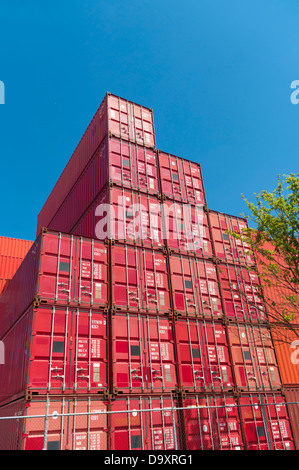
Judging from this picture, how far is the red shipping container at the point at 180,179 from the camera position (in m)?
16.4

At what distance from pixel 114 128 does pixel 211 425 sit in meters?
13.4

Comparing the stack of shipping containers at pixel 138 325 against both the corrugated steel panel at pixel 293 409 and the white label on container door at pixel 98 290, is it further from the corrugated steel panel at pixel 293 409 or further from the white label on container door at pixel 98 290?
the corrugated steel panel at pixel 293 409

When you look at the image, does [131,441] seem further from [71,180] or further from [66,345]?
[71,180]

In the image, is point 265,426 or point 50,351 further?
point 265,426

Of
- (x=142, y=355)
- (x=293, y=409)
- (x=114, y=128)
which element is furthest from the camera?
(x=114, y=128)

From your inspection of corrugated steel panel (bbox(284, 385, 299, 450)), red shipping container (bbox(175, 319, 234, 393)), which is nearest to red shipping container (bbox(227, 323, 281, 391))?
red shipping container (bbox(175, 319, 234, 393))

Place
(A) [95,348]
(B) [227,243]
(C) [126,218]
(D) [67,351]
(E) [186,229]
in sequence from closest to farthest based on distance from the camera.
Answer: (D) [67,351] → (A) [95,348] → (C) [126,218] → (E) [186,229] → (B) [227,243]

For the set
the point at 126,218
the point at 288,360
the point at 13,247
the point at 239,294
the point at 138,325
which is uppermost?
the point at 13,247

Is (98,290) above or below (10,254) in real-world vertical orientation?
below

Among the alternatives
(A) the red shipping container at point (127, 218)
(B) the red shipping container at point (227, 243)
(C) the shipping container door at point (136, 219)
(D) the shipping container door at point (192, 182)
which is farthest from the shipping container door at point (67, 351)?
(D) the shipping container door at point (192, 182)

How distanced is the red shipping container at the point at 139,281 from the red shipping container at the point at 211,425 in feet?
10.9

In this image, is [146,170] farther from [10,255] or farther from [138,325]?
[10,255]

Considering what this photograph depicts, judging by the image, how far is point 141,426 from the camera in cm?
1027

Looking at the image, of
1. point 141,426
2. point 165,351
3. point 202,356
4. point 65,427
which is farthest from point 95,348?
point 202,356
